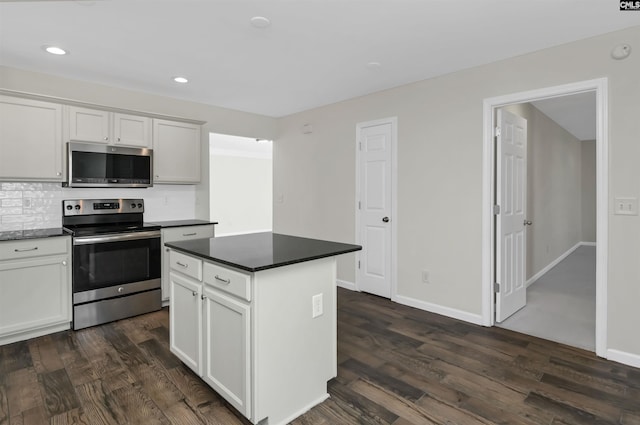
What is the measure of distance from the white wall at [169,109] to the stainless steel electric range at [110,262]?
337mm

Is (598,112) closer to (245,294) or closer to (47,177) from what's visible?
(245,294)

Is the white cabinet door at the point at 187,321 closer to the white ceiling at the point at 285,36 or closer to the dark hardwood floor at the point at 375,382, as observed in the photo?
the dark hardwood floor at the point at 375,382

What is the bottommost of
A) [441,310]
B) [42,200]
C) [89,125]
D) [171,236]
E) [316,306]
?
[441,310]

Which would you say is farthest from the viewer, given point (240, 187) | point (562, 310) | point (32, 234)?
point (240, 187)

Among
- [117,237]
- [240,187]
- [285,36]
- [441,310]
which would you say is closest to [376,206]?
Answer: [441,310]

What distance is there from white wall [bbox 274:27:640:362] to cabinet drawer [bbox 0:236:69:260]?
9.90 feet

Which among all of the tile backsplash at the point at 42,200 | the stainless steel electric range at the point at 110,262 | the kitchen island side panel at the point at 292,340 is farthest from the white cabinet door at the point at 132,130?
the kitchen island side panel at the point at 292,340

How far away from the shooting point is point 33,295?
3010 millimetres

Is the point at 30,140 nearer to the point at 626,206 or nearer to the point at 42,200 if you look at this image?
the point at 42,200

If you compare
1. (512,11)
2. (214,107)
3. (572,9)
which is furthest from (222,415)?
(214,107)

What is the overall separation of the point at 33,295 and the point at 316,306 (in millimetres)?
2689

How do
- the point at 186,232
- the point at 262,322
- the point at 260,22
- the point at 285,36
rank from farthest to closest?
Answer: the point at 186,232 → the point at 285,36 → the point at 260,22 → the point at 262,322

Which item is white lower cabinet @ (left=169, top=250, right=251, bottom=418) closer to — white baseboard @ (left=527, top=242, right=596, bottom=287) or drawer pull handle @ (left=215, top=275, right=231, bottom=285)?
drawer pull handle @ (left=215, top=275, right=231, bottom=285)

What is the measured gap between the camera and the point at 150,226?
3738mm
